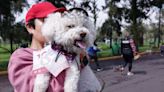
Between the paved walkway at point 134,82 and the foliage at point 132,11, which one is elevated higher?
the paved walkway at point 134,82

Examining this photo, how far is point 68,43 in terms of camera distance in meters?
2.40

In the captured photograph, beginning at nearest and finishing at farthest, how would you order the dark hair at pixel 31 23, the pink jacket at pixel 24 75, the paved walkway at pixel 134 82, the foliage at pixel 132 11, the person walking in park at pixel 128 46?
the pink jacket at pixel 24 75 < the dark hair at pixel 31 23 < the paved walkway at pixel 134 82 < the person walking in park at pixel 128 46 < the foliage at pixel 132 11

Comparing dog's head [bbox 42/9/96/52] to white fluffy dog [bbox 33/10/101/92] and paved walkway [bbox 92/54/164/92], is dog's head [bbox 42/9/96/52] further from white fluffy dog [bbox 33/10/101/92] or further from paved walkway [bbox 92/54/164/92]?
paved walkway [bbox 92/54/164/92]

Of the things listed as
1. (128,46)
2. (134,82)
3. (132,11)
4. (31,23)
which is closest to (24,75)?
(31,23)

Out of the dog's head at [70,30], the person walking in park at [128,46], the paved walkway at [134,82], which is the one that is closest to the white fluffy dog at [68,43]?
the dog's head at [70,30]

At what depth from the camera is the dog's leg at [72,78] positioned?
2404 millimetres

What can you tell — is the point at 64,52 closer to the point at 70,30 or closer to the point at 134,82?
the point at 70,30

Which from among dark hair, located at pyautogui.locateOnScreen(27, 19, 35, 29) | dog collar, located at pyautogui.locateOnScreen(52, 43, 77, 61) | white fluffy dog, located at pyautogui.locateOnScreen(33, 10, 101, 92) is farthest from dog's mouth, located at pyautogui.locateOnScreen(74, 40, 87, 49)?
dark hair, located at pyautogui.locateOnScreen(27, 19, 35, 29)

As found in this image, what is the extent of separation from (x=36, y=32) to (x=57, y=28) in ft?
1.18

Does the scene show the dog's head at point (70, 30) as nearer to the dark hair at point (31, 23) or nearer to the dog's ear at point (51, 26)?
the dog's ear at point (51, 26)

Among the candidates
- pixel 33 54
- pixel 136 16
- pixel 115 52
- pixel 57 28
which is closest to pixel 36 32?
pixel 33 54

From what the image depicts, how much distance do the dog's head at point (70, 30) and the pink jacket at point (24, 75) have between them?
0.19 m

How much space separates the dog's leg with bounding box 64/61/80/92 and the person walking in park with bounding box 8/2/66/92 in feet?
0.15

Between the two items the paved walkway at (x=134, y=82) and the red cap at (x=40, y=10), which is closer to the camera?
the red cap at (x=40, y=10)
